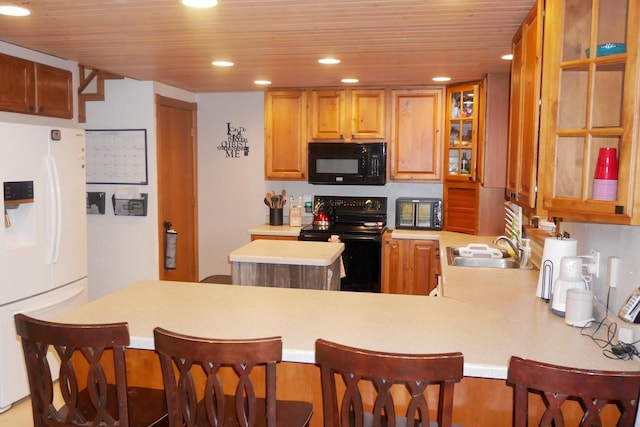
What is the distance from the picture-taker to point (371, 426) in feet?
5.64

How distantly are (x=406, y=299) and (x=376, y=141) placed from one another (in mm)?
2892

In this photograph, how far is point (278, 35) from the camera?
315 centimetres

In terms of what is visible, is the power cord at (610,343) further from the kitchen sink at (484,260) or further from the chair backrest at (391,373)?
the kitchen sink at (484,260)

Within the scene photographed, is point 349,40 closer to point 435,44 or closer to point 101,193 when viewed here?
point 435,44

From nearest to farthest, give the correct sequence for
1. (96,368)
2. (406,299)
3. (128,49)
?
(96,368), (406,299), (128,49)

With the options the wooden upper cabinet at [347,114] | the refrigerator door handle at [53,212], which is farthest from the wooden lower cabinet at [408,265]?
the refrigerator door handle at [53,212]

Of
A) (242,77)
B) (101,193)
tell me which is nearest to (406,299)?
(242,77)

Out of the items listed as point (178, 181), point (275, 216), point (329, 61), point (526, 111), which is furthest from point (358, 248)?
point (526, 111)

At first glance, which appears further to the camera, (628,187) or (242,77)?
(242,77)

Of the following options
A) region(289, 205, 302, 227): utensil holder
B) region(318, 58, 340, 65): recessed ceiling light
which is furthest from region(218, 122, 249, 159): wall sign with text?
region(318, 58, 340, 65): recessed ceiling light

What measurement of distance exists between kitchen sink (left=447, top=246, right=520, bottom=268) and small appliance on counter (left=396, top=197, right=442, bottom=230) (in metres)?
1.49

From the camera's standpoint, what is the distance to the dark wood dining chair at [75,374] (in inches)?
65.2

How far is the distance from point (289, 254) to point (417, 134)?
7.11 ft

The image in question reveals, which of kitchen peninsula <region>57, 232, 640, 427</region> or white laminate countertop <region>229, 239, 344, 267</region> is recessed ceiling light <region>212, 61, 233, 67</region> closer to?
white laminate countertop <region>229, 239, 344, 267</region>
